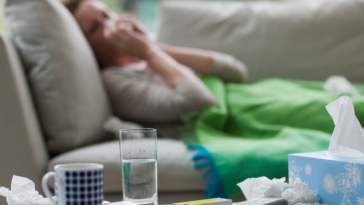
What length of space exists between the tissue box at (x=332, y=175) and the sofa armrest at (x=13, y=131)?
0.70m

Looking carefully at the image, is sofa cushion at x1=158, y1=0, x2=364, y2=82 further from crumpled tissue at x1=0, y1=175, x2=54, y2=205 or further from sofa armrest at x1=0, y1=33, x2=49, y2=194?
crumpled tissue at x1=0, y1=175, x2=54, y2=205

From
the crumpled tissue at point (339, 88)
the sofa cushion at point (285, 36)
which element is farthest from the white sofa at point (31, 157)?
the sofa cushion at point (285, 36)

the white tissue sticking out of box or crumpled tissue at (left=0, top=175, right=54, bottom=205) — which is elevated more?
the white tissue sticking out of box

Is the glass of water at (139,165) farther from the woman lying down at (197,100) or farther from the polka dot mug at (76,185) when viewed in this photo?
the woman lying down at (197,100)

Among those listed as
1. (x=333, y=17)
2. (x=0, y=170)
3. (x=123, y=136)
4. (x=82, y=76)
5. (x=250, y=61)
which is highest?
(x=333, y=17)

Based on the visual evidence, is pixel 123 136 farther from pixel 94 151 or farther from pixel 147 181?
pixel 94 151

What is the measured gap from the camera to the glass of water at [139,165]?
1.75 feet

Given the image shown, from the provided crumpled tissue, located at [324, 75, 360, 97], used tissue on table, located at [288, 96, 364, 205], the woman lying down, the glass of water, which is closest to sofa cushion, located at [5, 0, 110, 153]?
the woman lying down

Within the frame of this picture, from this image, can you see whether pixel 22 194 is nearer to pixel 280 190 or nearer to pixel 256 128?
pixel 280 190

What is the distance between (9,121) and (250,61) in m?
1.13

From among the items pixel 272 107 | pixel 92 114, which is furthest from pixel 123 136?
pixel 272 107

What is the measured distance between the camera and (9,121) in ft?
3.23

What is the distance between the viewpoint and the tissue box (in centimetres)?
52

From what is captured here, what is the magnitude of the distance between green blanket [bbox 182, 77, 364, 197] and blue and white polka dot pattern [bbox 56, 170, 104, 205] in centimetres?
60
